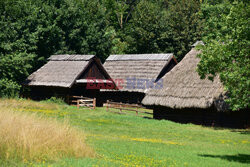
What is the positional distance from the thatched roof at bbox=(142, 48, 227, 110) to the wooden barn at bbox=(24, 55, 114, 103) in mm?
9203

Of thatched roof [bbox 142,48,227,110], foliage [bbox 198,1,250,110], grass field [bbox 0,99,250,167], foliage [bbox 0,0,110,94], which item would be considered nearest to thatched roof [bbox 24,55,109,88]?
foliage [bbox 0,0,110,94]

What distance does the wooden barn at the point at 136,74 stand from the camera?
40.9 meters

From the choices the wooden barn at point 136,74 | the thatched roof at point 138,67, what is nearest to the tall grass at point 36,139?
the wooden barn at point 136,74

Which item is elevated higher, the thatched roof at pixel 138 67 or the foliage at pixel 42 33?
the foliage at pixel 42 33

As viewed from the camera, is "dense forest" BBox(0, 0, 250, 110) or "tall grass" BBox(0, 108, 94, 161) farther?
"dense forest" BBox(0, 0, 250, 110)

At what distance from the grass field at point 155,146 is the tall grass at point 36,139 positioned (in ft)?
1.29

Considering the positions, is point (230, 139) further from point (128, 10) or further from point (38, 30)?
point (128, 10)

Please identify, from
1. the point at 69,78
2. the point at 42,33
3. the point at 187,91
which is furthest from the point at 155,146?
the point at 42,33

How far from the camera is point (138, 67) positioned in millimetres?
43531

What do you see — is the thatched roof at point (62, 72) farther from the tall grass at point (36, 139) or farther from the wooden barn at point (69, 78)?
the tall grass at point (36, 139)

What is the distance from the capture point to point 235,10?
53.5ft

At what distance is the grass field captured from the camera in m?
12.4

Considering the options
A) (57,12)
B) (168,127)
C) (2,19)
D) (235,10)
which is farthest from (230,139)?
(57,12)

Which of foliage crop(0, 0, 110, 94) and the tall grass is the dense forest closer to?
foliage crop(0, 0, 110, 94)
